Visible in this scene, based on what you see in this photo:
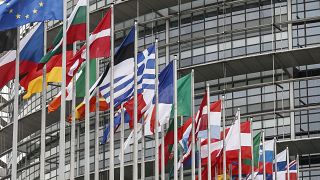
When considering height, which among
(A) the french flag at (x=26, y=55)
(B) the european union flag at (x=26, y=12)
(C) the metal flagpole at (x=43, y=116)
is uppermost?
(B) the european union flag at (x=26, y=12)

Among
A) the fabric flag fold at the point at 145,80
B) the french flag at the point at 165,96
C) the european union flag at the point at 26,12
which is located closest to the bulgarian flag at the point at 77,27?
the european union flag at the point at 26,12

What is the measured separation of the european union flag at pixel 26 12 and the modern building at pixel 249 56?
34.8m

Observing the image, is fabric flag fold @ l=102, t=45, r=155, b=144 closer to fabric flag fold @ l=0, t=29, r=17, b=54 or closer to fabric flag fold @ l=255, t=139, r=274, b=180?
fabric flag fold @ l=0, t=29, r=17, b=54

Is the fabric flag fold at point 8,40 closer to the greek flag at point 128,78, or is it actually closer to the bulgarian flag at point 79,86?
the bulgarian flag at point 79,86

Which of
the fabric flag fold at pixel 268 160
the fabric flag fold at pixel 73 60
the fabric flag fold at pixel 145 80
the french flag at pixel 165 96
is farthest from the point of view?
the fabric flag fold at pixel 268 160

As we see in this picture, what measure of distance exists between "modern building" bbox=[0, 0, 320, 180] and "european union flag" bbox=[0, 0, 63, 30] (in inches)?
1369

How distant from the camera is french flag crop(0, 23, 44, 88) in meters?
32.8

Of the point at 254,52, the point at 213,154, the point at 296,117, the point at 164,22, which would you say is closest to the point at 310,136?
the point at 296,117

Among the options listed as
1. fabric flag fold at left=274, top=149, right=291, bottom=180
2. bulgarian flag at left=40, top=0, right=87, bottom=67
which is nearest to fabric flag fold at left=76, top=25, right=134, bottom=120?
bulgarian flag at left=40, top=0, right=87, bottom=67

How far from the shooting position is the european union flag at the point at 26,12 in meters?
32.1

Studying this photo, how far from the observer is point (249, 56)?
6669cm

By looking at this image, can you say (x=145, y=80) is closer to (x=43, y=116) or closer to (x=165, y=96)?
(x=165, y=96)

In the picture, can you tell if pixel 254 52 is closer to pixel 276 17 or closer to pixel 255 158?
pixel 276 17

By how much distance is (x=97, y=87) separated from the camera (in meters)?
37.0
